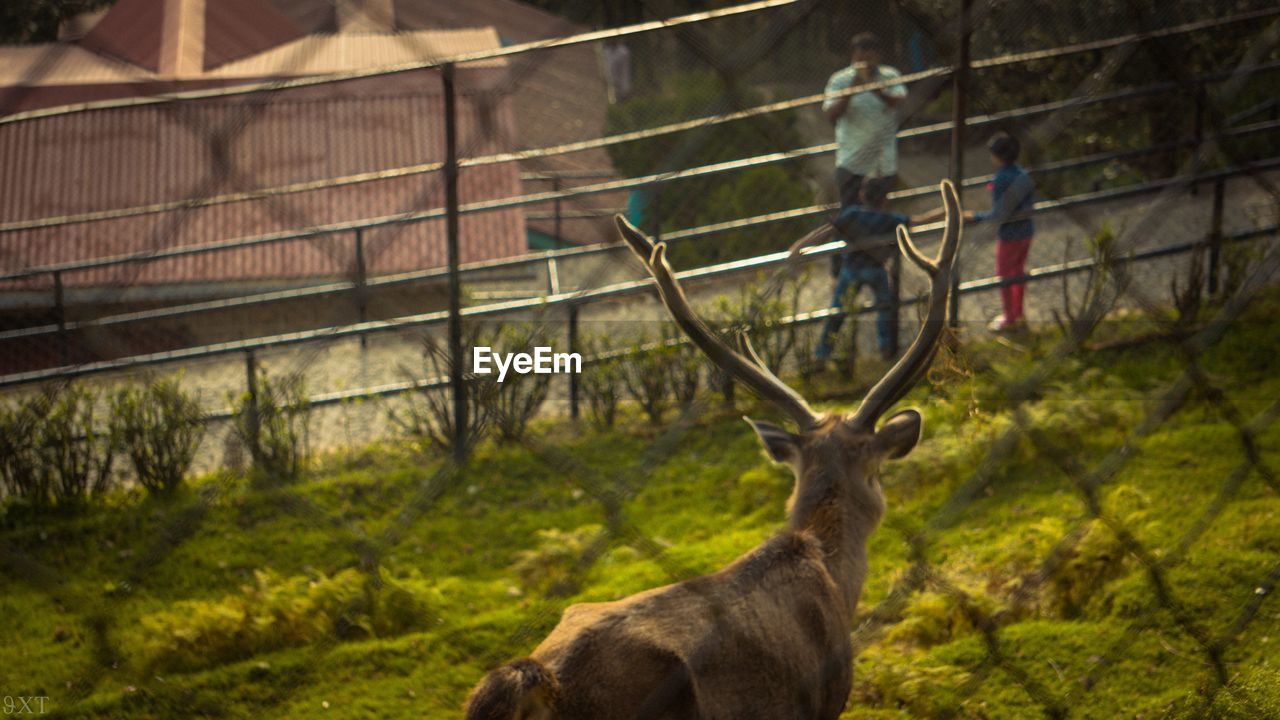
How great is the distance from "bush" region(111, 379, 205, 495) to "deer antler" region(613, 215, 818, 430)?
9.07 ft

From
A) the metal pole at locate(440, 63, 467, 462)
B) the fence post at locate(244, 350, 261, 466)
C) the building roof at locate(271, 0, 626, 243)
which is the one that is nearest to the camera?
the metal pole at locate(440, 63, 467, 462)

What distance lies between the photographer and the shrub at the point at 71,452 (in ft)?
16.5

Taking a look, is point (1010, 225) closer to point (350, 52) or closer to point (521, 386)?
point (521, 386)

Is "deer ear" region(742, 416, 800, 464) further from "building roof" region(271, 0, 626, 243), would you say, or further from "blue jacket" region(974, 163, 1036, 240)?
"building roof" region(271, 0, 626, 243)

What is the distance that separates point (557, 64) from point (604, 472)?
7920 mm

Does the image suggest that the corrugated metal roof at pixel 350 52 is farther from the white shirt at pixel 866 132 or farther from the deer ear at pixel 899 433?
the deer ear at pixel 899 433

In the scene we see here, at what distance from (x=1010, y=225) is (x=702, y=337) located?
161 inches

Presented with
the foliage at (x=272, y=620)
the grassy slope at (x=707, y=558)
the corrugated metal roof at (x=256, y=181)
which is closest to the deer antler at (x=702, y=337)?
the grassy slope at (x=707, y=558)

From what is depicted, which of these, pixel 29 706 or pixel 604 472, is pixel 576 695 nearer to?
pixel 29 706

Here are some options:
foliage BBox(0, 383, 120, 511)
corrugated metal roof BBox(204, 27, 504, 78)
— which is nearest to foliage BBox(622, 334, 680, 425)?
corrugated metal roof BBox(204, 27, 504, 78)

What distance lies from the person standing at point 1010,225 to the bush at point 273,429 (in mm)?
3343

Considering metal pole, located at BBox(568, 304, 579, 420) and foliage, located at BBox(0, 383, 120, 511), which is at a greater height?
metal pole, located at BBox(568, 304, 579, 420)

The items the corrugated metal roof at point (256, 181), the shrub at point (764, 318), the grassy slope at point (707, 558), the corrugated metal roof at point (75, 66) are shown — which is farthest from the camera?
the corrugated metal roof at point (256, 181)

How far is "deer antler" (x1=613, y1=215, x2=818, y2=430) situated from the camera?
121 inches
